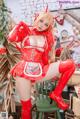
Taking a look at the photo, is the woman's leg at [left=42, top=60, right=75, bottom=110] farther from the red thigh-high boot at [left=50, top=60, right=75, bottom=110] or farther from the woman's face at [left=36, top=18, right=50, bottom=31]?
the woman's face at [left=36, top=18, right=50, bottom=31]

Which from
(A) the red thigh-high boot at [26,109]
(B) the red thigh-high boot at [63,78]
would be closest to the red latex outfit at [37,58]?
(B) the red thigh-high boot at [63,78]

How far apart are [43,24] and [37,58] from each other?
0.59 feet

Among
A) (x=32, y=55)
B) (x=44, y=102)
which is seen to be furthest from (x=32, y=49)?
(x=44, y=102)

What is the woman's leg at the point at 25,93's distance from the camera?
157 centimetres

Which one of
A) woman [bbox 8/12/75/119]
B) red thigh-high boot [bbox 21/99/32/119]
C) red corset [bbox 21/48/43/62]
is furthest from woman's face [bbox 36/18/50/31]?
red thigh-high boot [bbox 21/99/32/119]

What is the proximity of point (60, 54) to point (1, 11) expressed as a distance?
494mm

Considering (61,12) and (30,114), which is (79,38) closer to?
(61,12)

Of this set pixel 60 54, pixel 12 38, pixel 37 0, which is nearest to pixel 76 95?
pixel 60 54

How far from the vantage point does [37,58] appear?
1567mm

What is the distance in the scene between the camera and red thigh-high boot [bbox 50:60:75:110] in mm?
1551

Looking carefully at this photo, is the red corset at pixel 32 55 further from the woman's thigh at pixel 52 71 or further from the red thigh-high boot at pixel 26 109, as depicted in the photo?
the red thigh-high boot at pixel 26 109

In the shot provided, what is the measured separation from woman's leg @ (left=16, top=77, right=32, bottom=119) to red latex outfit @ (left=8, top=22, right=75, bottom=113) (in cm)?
3

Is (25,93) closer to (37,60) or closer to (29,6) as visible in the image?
(37,60)

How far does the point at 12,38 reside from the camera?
1557mm
